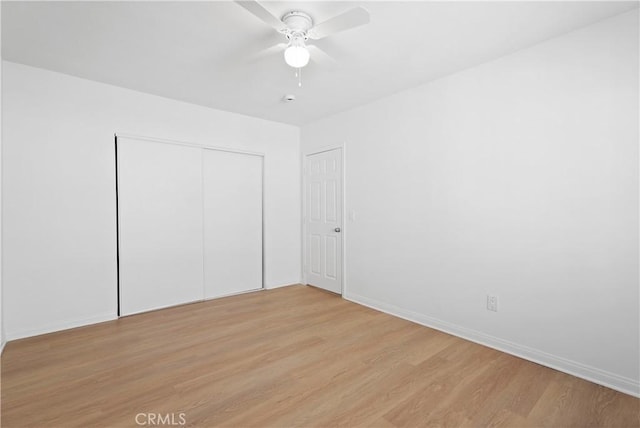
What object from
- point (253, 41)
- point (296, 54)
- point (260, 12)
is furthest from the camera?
point (253, 41)

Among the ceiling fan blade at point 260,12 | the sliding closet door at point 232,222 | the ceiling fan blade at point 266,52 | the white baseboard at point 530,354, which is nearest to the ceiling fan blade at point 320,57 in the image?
the ceiling fan blade at point 266,52

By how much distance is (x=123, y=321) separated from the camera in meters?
3.15

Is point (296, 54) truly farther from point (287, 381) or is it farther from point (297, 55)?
point (287, 381)

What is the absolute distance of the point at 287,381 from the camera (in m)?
2.07

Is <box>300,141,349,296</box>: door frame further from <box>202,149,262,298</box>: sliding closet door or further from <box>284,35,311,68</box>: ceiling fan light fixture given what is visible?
<box>284,35,311,68</box>: ceiling fan light fixture

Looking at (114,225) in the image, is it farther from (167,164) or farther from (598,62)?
(598,62)

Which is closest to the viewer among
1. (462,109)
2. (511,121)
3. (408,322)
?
(511,121)

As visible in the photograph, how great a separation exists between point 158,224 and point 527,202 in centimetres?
370

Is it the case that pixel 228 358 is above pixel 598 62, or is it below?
below

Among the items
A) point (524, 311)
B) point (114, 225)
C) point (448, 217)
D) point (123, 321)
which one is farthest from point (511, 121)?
point (123, 321)

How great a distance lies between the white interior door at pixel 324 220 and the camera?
409 centimetres

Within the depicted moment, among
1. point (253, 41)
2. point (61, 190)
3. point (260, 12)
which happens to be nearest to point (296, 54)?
point (260, 12)

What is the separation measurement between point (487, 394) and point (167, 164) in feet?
12.3

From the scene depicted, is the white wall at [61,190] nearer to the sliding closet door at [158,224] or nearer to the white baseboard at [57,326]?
the white baseboard at [57,326]
